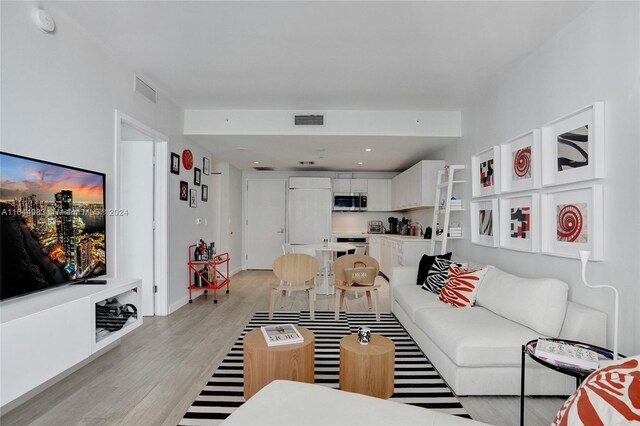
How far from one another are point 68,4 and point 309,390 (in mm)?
2922

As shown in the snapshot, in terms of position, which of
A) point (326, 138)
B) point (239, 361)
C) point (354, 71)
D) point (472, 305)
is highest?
point (354, 71)

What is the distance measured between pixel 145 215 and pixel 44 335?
2.46 m

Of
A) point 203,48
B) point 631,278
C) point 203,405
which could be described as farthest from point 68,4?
point 631,278

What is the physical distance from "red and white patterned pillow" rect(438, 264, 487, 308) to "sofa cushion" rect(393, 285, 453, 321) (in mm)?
79

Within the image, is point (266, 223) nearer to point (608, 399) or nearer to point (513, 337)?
point (513, 337)

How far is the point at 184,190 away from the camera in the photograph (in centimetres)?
479

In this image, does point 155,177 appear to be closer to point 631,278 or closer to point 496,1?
point 496,1

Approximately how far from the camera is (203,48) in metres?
3.01

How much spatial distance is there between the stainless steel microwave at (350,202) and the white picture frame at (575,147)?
506 cm

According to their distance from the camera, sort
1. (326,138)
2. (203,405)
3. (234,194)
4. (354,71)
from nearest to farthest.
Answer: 1. (203,405)
2. (354,71)
3. (326,138)
4. (234,194)

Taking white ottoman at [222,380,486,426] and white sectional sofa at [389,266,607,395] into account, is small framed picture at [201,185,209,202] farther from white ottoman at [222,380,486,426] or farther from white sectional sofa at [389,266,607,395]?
white ottoman at [222,380,486,426]

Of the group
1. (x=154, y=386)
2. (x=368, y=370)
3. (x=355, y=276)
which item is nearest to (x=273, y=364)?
(x=368, y=370)

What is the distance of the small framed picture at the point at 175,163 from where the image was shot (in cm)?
445

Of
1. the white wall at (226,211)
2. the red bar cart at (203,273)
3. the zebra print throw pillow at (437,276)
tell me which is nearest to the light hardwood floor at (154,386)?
the red bar cart at (203,273)
